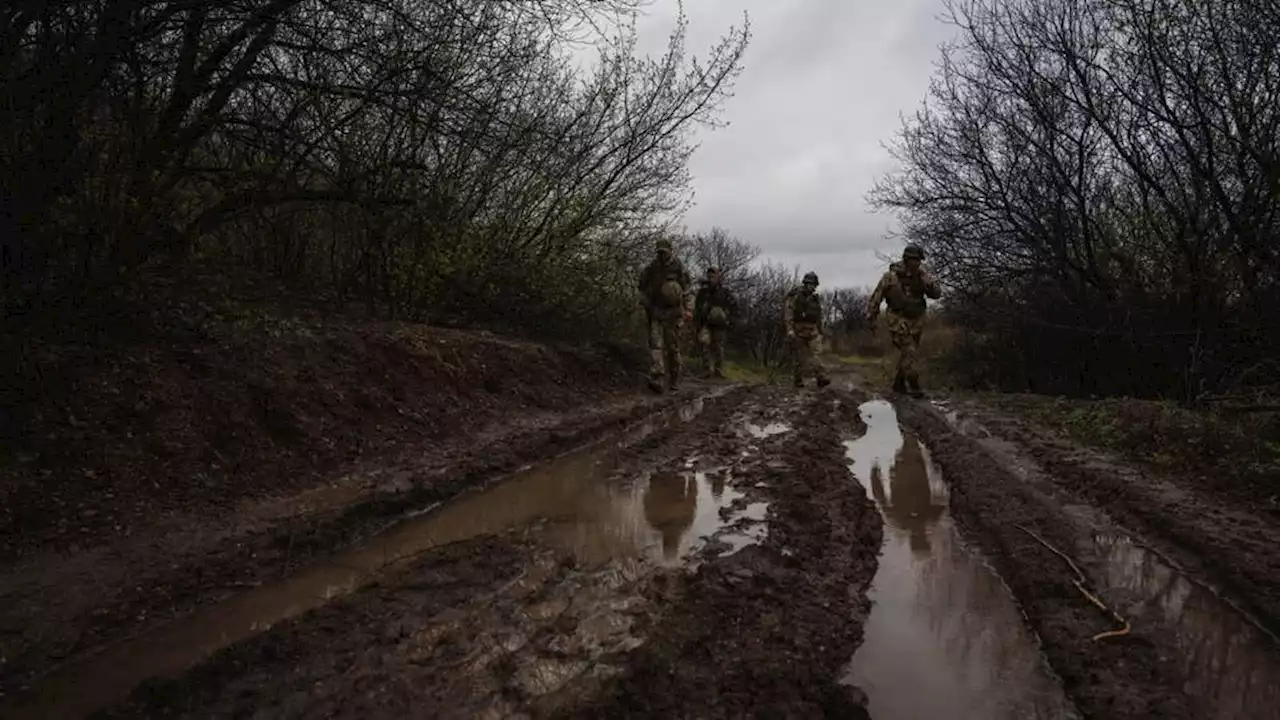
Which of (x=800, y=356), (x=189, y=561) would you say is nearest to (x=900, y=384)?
(x=800, y=356)

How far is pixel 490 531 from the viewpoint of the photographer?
496 centimetres

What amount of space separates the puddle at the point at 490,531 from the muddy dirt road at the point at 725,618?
2 cm

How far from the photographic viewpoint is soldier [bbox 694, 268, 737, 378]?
16.6 metres

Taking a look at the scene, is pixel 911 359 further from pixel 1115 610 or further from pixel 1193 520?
pixel 1115 610

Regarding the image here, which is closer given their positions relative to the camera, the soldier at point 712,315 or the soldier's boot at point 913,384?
the soldier's boot at point 913,384

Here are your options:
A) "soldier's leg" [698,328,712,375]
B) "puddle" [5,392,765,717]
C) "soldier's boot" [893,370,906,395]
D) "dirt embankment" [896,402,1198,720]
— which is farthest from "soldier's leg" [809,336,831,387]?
"puddle" [5,392,765,717]

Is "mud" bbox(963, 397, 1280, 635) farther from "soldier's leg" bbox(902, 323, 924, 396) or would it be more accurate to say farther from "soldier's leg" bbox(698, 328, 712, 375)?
"soldier's leg" bbox(698, 328, 712, 375)

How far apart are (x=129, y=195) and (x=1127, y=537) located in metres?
6.74

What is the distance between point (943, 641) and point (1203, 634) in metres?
1.07

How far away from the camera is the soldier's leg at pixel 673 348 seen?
12.4m

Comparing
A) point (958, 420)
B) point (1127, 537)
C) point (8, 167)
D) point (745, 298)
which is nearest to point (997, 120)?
point (958, 420)

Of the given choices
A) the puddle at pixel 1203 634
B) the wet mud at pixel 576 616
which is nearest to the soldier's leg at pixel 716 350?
the wet mud at pixel 576 616

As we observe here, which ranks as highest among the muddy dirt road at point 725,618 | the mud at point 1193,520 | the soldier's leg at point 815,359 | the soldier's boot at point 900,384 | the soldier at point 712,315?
the soldier at point 712,315

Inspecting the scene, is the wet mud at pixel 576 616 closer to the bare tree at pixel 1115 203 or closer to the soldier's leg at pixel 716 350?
the bare tree at pixel 1115 203
